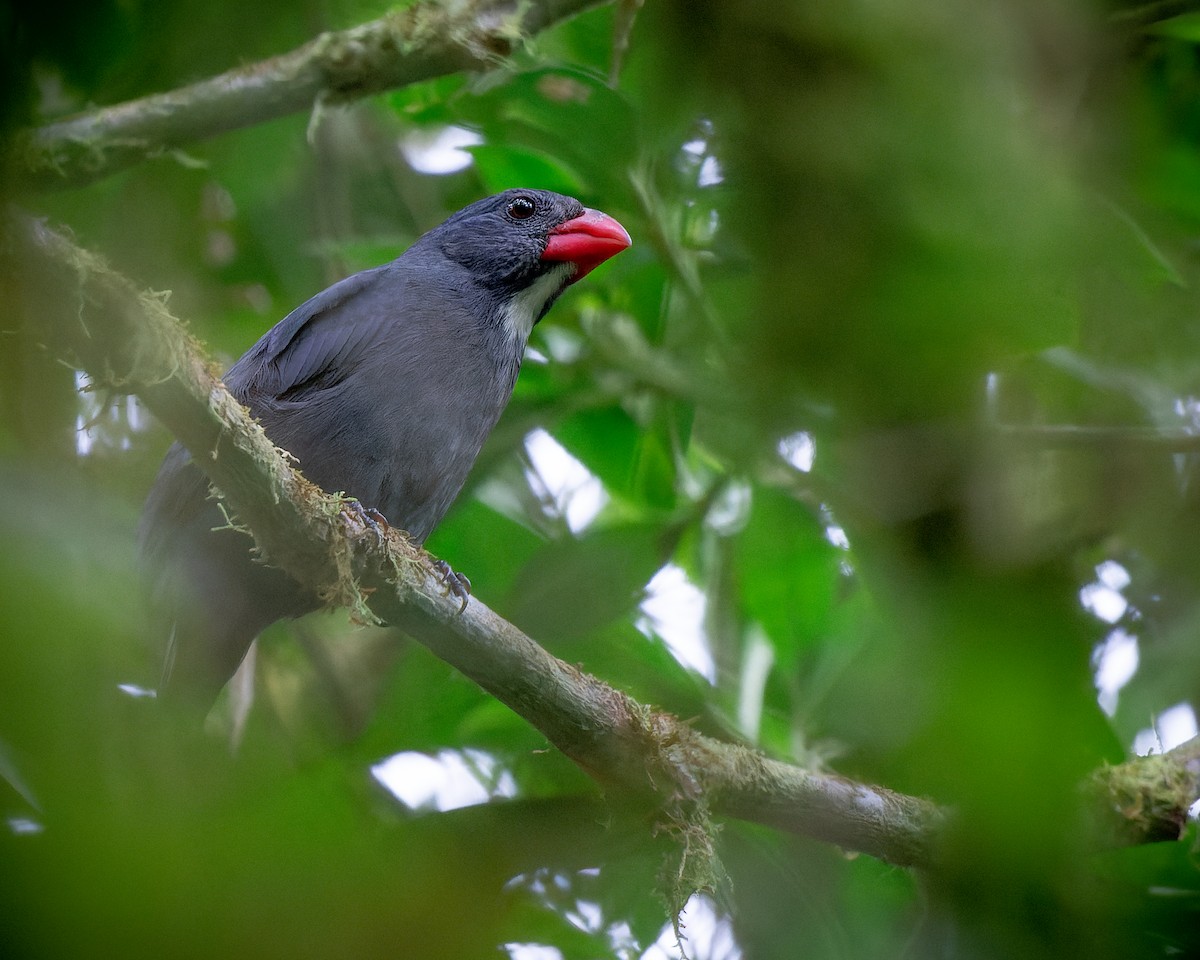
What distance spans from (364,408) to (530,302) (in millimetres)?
1040

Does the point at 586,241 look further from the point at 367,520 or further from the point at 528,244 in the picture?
the point at 367,520

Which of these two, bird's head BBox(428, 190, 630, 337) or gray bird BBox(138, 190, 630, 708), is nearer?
gray bird BBox(138, 190, 630, 708)

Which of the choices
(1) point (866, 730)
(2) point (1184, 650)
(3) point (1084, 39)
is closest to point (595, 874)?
(1) point (866, 730)

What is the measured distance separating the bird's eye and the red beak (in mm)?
172

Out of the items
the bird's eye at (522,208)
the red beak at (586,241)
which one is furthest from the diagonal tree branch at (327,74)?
the bird's eye at (522,208)

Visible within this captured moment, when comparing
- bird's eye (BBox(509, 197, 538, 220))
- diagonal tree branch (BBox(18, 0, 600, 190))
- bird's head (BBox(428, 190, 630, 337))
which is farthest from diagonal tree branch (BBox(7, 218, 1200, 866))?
bird's eye (BBox(509, 197, 538, 220))

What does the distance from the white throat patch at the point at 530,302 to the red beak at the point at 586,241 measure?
4 centimetres

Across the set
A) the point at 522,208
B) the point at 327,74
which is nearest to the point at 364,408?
the point at 327,74

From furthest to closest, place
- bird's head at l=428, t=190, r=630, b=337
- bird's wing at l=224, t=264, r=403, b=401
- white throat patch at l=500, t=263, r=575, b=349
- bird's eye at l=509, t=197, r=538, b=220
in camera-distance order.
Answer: bird's eye at l=509, t=197, r=538, b=220 → bird's head at l=428, t=190, r=630, b=337 → white throat patch at l=500, t=263, r=575, b=349 → bird's wing at l=224, t=264, r=403, b=401

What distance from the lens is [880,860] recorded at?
9.95 ft

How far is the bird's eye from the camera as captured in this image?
4668mm

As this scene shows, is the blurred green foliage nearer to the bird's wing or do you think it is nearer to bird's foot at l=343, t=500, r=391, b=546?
bird's foot at l=343, t=500, r=391, b=546

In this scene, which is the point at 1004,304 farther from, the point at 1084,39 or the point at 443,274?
the point at 443,274

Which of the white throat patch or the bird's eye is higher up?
the bird's eye
